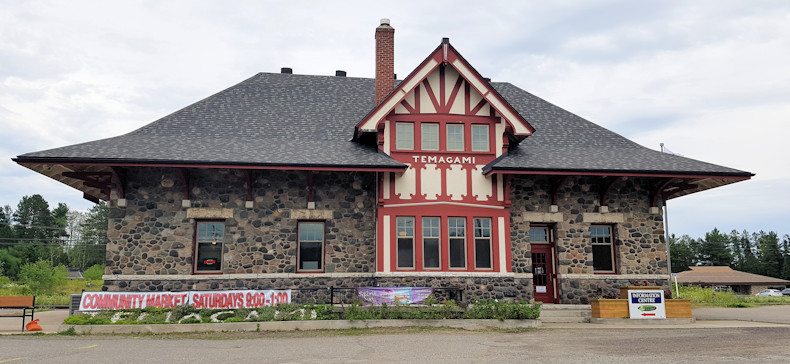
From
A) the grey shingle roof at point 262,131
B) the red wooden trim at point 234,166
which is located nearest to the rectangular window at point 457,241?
the red wooden trim at point 234,166

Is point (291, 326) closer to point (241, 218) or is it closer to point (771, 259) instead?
point (241, 218)

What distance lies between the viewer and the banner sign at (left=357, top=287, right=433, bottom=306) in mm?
15061

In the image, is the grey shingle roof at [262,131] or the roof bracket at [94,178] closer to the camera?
the grey shingle roof at [262,131]

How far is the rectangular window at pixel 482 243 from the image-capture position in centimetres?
1722

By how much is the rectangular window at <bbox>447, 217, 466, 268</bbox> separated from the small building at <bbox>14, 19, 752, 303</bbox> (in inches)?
1.8

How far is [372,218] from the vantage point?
57.7ft

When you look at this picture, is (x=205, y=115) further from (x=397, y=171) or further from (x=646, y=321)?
(x=646, y=321)

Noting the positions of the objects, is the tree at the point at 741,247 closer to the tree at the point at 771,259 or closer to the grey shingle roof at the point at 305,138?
the tree at the point at 771,259

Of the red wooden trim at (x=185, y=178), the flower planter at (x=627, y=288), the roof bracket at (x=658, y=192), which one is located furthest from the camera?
the roof bracket at (x=658, y=192)

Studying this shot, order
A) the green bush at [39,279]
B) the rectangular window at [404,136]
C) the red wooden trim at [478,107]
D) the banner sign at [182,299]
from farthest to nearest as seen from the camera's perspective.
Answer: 1. the green bush at [39,279]
2. the red wooden trim at [478,107]
3. the rectangular window at [404,136]
4. the banner sign at [182,299]

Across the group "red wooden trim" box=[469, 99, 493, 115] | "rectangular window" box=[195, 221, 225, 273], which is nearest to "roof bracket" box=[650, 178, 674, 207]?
"red wooden trim" box=[469, 99, 493, 115]

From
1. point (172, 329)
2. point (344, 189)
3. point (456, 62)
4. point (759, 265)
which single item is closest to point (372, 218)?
point (344, 189)

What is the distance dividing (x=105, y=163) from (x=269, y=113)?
6.13 meters

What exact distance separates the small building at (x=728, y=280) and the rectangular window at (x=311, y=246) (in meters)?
52.2
